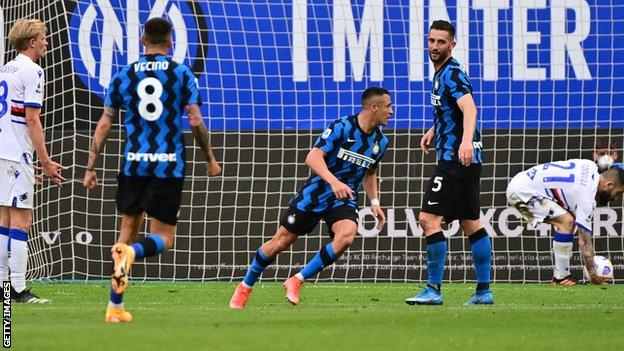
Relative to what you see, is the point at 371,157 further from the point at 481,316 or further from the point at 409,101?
the point at 409,101

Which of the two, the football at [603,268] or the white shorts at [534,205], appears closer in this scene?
the football at [603,268]

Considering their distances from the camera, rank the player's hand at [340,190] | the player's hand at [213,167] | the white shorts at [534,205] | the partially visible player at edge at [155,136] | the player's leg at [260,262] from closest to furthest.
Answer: the partially visible player at edge at [155,136], the player's hand at [213,167], the player's hand at [340,190], the player's leg at [260,262], the white shorts at [534,205]

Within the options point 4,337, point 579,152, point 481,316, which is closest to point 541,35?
point 579,152

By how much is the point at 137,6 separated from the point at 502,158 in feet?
14.1

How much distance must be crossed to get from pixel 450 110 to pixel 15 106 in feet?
10.4

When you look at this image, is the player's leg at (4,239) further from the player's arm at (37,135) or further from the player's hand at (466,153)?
the player's hand at (466,153)

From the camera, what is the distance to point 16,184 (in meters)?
10.1

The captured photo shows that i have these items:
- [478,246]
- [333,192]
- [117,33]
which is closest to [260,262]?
[333,192]

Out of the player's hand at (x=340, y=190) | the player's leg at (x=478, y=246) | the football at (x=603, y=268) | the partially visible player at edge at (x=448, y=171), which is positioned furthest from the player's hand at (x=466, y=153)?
the football at (x=603, y=268)

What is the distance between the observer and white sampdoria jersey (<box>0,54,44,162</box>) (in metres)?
9.92

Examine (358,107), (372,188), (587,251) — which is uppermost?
(358,107)

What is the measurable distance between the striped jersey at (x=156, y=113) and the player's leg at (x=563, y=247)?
634 centimetres

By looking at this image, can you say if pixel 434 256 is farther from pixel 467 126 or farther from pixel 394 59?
pixel 394 59

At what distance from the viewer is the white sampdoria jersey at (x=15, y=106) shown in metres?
9.92
